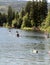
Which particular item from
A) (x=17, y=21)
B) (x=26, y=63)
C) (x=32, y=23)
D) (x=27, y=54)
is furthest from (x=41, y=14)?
(x=26, y=63)

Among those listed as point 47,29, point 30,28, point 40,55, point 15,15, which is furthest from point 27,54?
point 15,15

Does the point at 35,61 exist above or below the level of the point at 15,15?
above

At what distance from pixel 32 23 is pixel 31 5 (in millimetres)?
11297

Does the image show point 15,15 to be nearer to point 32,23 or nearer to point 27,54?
point 32,23

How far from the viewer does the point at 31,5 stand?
548 feet

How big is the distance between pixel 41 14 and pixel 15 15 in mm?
33456

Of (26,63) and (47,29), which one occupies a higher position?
(26,63)

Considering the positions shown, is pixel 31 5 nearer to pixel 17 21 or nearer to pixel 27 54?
pixel 17 21

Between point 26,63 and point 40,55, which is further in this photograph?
point 40,55

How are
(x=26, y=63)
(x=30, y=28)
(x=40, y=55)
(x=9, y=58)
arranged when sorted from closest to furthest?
1. (x=26, y=63)
2. (x=9, y=58)
3. (x=40, y=55)
4. (x=30, y=28)

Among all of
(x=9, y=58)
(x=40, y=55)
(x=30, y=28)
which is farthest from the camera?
(x=30, y=28)

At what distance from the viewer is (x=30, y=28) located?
15550 cm

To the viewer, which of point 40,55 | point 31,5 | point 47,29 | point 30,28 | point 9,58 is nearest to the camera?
point 9,58

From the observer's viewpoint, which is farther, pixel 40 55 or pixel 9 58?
pixel 40 55
